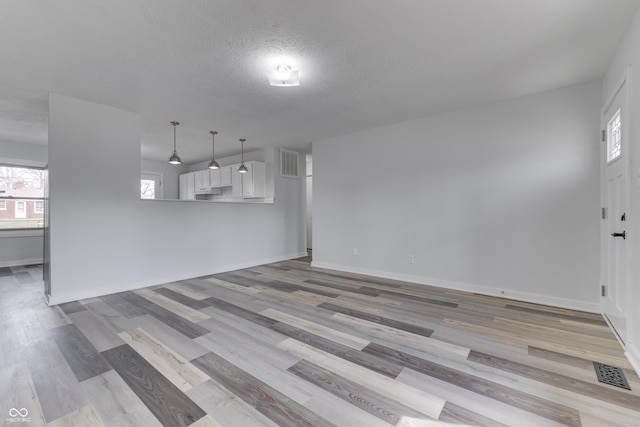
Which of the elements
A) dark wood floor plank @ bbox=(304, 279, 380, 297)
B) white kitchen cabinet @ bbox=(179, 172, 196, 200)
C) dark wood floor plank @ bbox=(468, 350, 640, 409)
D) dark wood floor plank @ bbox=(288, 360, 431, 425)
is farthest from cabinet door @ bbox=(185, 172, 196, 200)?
dark wood floor plank @ bbox=(468, 350, 640, 409)

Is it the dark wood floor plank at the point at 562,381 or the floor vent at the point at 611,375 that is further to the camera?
the floor vent at the point at 611,375

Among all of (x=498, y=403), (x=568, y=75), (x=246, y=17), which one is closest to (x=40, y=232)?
(x=246, y=17)

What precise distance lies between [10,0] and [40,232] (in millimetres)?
5696

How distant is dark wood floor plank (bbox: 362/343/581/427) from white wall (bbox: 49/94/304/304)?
357 cm

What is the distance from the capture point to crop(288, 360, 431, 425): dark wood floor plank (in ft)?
5.08

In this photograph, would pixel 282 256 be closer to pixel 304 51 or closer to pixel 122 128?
pixel 122 128

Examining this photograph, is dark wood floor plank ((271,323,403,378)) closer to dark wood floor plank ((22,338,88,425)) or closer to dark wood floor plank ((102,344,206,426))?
dark wood floor plank ((102,344,206,426))

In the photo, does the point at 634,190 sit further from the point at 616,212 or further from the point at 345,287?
the point at 345,287

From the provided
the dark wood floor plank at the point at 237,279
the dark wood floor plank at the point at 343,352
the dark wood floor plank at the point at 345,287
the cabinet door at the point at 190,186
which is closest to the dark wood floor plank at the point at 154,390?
the dark wood floor plank at the point at 343,352

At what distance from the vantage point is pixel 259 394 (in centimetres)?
172

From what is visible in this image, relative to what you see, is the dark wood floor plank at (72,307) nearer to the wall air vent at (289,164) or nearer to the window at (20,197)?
the window at (20,197)

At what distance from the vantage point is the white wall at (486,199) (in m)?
3.16

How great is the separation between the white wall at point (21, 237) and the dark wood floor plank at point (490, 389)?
7.13 meters

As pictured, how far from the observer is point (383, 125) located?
4.63 meters
